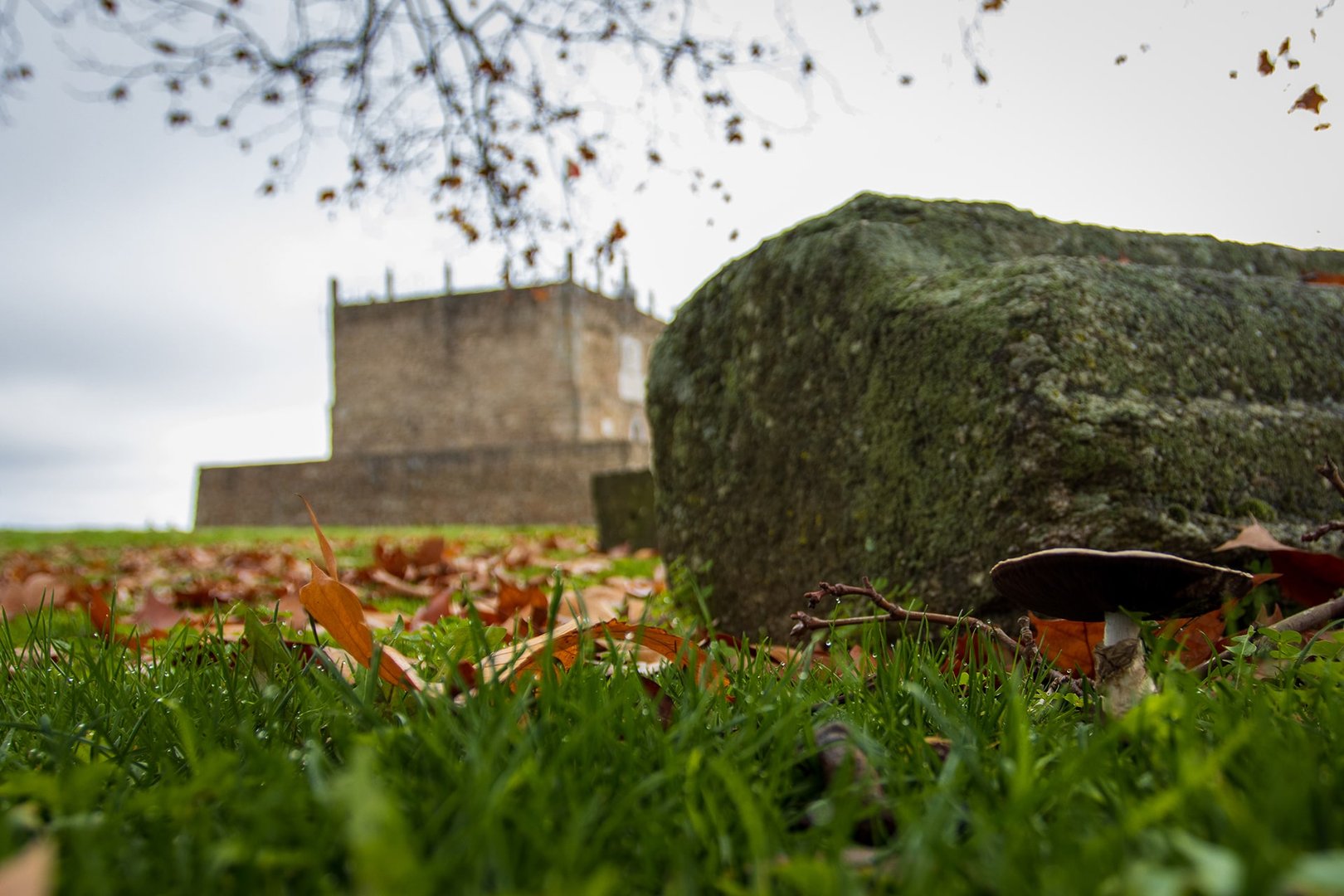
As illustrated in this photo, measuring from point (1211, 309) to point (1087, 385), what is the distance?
0.52m

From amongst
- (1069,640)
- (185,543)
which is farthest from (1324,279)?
(185,543)

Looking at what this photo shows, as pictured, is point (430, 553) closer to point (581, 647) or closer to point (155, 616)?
point (155, 616)

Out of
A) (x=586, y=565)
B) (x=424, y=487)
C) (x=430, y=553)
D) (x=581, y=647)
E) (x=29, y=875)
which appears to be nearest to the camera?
(x=29, y=875)

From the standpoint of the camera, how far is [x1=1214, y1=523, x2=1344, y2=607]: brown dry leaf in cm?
177

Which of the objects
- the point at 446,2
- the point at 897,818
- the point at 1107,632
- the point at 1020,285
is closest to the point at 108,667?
the point at 897,818

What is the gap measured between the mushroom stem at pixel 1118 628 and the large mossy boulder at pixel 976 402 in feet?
1.76

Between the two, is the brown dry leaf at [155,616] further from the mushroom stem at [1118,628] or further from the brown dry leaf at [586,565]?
the mushroom stem at [1118,628]

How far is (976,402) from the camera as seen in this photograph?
1.94 m

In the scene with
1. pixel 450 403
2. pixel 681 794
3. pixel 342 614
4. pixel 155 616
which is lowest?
pixel 155 616

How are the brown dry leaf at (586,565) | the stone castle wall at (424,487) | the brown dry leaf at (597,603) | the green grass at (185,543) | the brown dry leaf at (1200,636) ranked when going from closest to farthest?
the brown dry leaf at (1200,636)
the brown dry leaf at (597,603)
the brown dry leaf at (586,565)
the green grass at (185,543)
the stone castle wall at (424,487)

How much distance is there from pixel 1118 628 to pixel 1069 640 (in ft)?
1.36

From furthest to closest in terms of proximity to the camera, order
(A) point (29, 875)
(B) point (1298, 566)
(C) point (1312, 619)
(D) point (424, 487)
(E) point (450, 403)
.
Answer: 1. (E) point (450, 403)
2. (D) point (424, 487)
3. (B) point (1298, 566)
4. (C) point (1312, 619)
5. (A) point (29, 875)

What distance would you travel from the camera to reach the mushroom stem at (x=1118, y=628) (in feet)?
4.20

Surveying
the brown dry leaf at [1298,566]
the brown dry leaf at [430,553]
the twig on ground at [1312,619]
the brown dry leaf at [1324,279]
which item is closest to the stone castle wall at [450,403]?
the brown dry leaf at [430,553]
